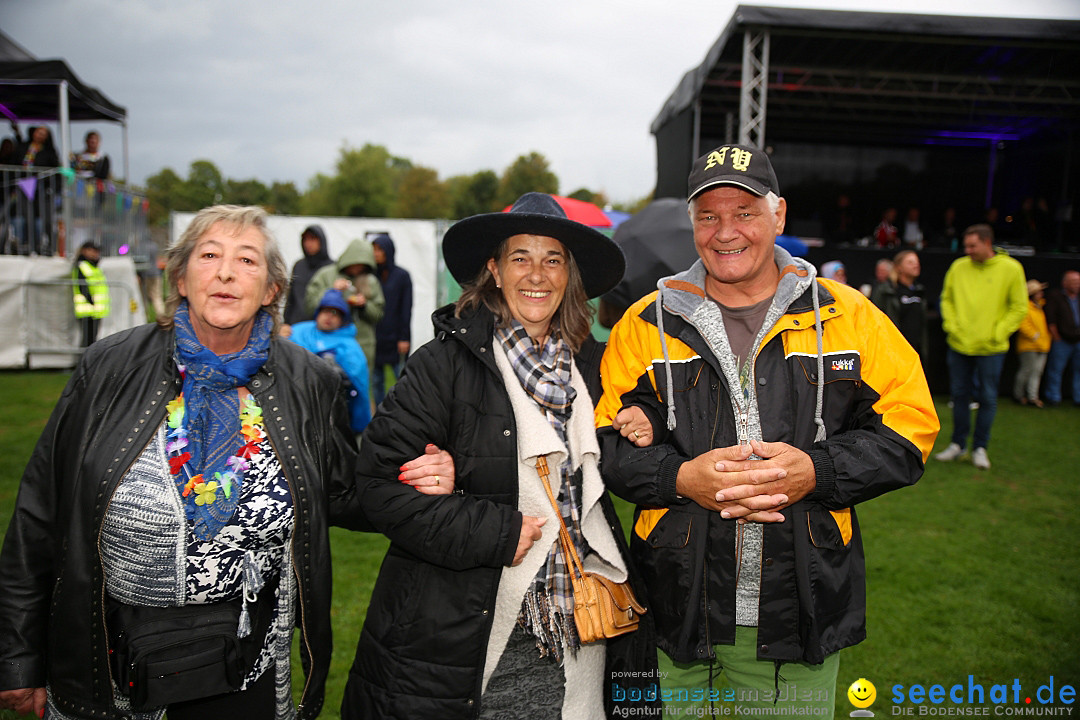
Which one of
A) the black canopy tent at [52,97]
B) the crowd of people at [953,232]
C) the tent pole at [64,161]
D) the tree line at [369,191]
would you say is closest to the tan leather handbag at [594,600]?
the tent pole at [64,161]

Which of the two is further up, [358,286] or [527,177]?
[527,177]

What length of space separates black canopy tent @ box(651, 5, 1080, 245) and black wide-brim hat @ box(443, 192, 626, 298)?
899cm

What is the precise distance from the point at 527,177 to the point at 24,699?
60.8 m

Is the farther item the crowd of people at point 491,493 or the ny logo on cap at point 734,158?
the ny logo on cap at point 734,158

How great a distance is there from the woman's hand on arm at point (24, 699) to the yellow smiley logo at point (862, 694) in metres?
3.03

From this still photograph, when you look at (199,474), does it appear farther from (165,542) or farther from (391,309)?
(391,309)

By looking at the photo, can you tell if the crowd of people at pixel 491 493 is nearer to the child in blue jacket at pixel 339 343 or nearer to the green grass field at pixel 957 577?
the green grass field at pixel 957 577

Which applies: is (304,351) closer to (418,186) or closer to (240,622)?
(240,622)

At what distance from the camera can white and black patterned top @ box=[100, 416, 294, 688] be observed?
1.82 meters

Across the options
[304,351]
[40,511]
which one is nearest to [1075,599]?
[304,351]

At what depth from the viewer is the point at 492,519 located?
1.79 meters

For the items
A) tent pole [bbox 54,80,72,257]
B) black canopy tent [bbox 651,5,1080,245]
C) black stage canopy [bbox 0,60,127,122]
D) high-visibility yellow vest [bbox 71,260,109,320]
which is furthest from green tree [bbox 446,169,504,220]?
high-visibility yellow vest [bbox 71,260,109,320]

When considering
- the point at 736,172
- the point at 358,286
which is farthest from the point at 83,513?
the point at 358,286

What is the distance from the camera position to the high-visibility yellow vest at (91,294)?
10.2 m
